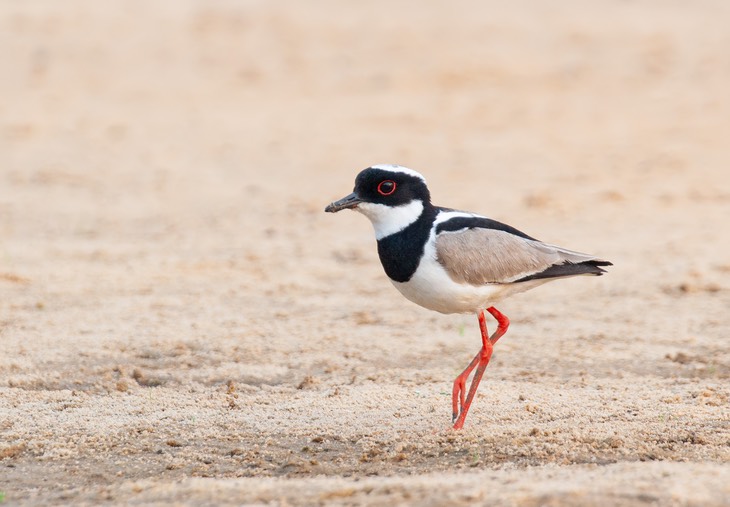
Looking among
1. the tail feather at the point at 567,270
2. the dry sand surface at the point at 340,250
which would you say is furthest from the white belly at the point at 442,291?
the dry sand surface at the point at 340,250

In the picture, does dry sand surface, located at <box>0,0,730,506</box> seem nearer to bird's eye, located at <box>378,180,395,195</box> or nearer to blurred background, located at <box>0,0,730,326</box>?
blurred background, located at <box>0,0,730,326</box>

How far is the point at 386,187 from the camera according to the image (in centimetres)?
584

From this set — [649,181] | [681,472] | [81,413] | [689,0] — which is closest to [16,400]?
[81,413]

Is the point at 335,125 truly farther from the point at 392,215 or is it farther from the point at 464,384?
the point at 464,384

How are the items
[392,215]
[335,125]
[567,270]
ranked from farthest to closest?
[335,125] < [567,270] < [392,215]

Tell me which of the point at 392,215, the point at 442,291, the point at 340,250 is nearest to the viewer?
the point at 442,291

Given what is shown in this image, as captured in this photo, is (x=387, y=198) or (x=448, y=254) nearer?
(x=448, y=254)

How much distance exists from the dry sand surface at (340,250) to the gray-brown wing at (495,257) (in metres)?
0.79

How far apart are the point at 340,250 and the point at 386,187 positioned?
13.1 ft

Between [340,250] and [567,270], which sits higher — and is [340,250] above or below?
below

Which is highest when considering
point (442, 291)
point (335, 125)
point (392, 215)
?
point (335, 125)

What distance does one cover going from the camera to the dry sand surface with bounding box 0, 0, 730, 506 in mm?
5512

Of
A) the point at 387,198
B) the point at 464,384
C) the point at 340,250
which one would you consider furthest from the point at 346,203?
the point at 340,250

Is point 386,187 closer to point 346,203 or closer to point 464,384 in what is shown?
point 346,203
